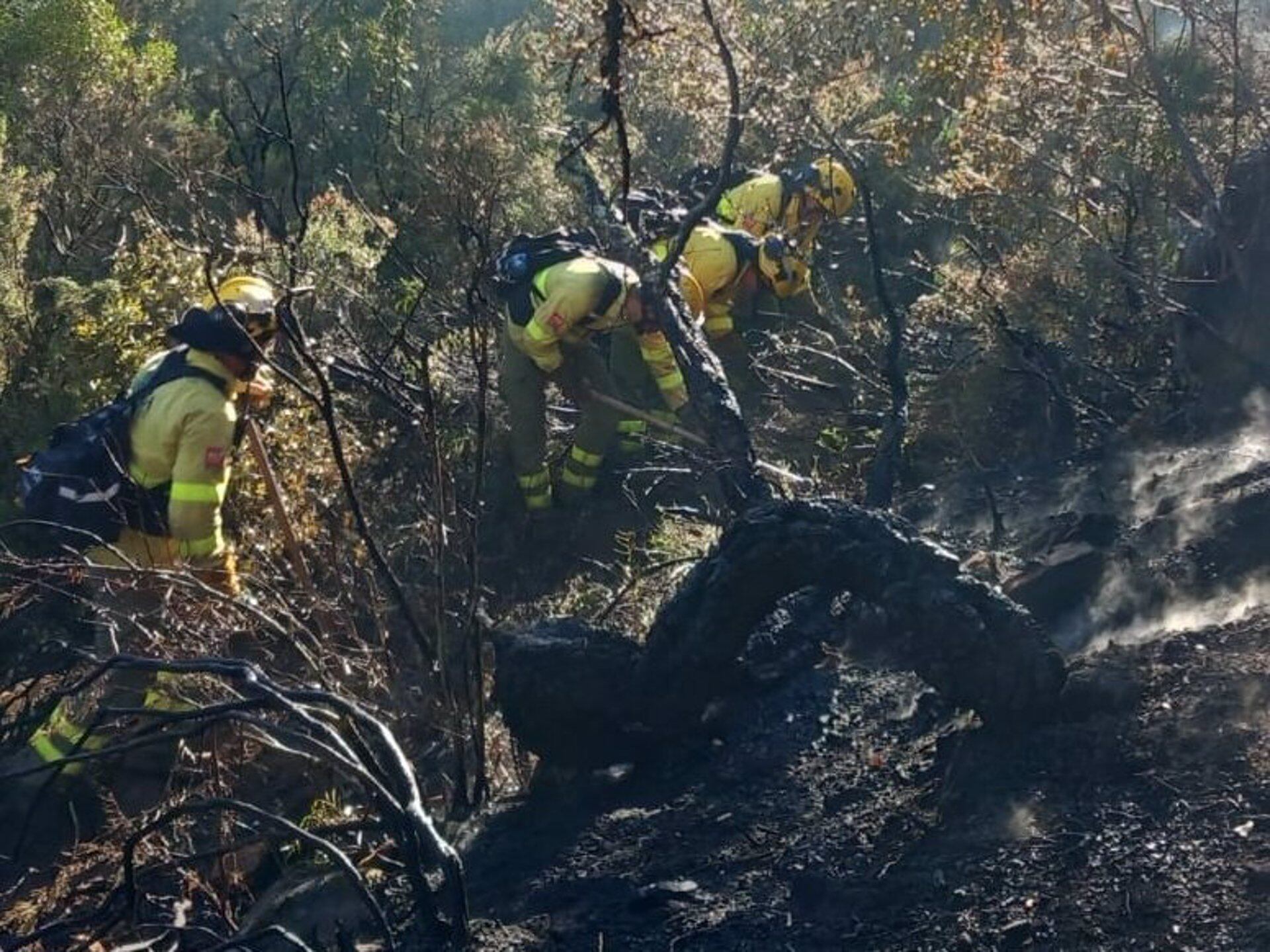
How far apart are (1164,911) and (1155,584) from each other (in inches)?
85.5

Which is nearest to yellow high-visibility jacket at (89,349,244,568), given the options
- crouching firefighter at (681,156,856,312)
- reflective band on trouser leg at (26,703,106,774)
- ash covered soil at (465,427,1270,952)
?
reflective band on trouser leg at (26,703,106,774)

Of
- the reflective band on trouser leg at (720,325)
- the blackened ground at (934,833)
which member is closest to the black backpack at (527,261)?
the reflective band on trouser leg at (720,325)

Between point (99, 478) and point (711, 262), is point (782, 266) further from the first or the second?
point (99, 478)

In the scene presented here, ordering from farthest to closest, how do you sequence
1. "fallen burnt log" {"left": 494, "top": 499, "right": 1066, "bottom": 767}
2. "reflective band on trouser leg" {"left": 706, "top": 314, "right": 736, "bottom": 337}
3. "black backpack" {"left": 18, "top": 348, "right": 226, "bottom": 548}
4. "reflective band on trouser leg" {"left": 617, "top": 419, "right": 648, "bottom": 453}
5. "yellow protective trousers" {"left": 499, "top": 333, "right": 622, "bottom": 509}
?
"reflective band on trouser leg" {"left": 706, "top": 314, "right": 736, "bottom": 337} → "reflective band on trouser leg" {"left": 617, "top": 419, "right": 648, "bottom": 453} → "yellow protective trousers" {"left": 499, "top": 333, "right": 622, "bottom": 509} → "black backpack" {"left": 18, "top": 348, "right": 226, "bottom": 548} → "fallen burnt log" {"left": 494, "top": 499, "right": 1066, "bottom": 767}

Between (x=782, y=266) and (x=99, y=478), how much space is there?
5397 mm

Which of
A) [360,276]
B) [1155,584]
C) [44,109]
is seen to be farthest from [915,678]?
[44,109]

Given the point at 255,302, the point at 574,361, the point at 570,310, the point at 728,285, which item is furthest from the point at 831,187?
the point at 255,302

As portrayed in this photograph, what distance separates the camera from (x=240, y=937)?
3170 mm

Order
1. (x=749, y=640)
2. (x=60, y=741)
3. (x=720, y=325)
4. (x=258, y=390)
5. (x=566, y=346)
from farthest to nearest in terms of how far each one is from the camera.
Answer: (x=720, y=325) → (x=566, y=346) → (x=258, y=390) → (x=60, y=741) → (x=749, y=640)

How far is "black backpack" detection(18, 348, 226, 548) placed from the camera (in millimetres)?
5762

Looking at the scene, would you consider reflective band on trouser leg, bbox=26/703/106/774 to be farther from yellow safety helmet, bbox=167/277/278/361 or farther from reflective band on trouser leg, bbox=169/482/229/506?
yellow safety helmet, bbox=167/277/278/361

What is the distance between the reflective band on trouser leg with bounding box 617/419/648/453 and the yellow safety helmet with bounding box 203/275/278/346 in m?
3.40

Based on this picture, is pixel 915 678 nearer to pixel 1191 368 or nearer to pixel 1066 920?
pixel 1066 920

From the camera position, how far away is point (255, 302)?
586cm
